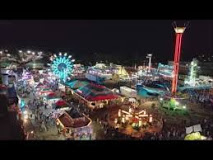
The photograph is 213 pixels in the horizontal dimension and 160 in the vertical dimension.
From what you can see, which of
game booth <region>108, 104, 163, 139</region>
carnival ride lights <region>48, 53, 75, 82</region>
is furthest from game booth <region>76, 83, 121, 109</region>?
carnival ride lights <region>48, 53, 75, 82</region>

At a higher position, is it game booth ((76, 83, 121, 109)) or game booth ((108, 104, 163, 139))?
game booth ((76, 83, 121, 109))

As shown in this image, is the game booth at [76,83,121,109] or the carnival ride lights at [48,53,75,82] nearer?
the game booth at [76,83,121,109]

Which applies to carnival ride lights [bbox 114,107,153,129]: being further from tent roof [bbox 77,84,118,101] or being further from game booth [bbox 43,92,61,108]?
game booth [bbox 43,92,61,108]

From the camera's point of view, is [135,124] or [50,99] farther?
[50,99]

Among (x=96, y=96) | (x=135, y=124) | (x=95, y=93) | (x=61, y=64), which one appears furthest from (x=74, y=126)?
(x=61, y=64)

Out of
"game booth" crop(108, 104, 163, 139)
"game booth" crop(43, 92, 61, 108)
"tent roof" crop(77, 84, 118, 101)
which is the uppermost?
Answer: "tent roof" crop(77, 84, 118, 101)

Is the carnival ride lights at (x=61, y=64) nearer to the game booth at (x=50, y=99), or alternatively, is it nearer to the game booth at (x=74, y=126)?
the game booth at (x=50, y=99)

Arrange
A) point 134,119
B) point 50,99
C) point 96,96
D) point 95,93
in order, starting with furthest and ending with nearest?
point 95,93
point 96,96
point 50,99
point 134,119

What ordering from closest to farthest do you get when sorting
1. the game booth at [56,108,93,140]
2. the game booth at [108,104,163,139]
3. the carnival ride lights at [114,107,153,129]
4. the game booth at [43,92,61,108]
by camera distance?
the game booth at [56,108,93,140] < the game booth at [108,104,163,139] < the carnival ride lights at [114,107,153,129] < the game booth at [43,92,61,108]

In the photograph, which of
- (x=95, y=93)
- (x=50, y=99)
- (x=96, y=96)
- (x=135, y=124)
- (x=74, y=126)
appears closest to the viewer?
(x=74, y=126)

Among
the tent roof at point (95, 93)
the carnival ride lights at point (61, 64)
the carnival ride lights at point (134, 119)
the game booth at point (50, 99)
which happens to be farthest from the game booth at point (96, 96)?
the carnival ride lights at point (61, 64)

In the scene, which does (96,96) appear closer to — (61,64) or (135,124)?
Answer: (135,124)

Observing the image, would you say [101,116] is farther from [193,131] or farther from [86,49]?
[86,49]
